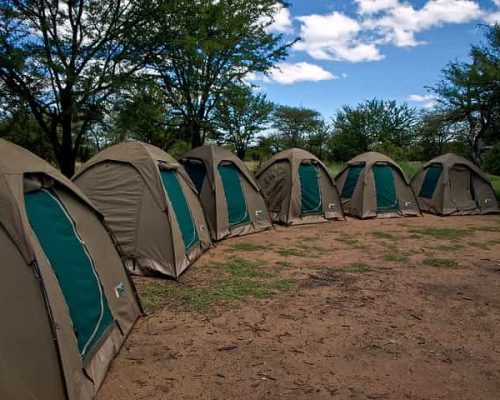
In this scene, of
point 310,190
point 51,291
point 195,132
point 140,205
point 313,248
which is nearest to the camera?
point 51,291

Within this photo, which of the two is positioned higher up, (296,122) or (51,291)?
(296,122)

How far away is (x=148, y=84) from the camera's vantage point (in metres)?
11.7

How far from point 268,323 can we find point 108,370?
63.1 inches

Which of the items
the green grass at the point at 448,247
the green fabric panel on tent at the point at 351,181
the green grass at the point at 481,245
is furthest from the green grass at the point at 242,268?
the green fabric panel on tent at the point at 351,181

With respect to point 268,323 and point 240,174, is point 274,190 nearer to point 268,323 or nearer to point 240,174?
point 240,174

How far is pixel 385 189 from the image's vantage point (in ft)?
36.3

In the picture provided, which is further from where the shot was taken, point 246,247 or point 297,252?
point 246,247

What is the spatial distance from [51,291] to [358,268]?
177 inches

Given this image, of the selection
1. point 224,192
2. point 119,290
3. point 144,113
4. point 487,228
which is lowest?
point 487,228

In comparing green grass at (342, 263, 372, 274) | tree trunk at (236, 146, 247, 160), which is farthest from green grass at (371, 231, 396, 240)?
tree trunk at (236, 146, 247, 160)

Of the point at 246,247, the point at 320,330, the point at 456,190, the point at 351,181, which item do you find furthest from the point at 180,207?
the point at 456,190

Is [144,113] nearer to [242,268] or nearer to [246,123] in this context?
[242,268]

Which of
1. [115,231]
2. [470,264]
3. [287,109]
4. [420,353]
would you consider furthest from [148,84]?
[287,109]

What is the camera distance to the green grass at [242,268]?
19.0 feet
